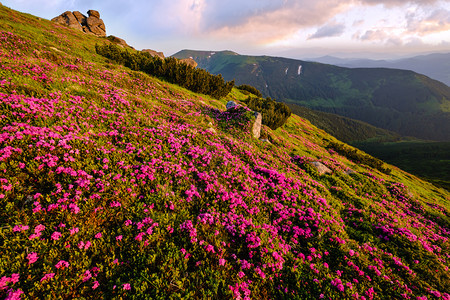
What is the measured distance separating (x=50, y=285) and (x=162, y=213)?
125 inches

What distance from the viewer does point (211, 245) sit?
632 centimetres

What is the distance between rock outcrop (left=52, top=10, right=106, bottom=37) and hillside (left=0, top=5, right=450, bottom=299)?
74008mm

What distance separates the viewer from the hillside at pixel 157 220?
4.83 meters

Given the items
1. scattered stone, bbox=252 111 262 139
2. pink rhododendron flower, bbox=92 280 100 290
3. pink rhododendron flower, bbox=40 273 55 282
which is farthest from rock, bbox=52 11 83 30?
pink rhododendron flower, bbox=92 280 100 290

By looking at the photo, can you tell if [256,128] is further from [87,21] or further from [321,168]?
[87,21]

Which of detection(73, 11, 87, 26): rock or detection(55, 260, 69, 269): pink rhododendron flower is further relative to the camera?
detection(73, 11, 87, 26): rock

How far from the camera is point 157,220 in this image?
6.46 metres

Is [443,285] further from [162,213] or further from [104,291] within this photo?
[104,291]

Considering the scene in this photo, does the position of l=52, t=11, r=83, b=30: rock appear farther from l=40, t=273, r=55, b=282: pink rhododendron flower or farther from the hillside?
l=40, t=273, r=55, b=282: pink rhododendron flower

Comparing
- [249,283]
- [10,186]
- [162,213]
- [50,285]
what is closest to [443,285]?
[249,283]

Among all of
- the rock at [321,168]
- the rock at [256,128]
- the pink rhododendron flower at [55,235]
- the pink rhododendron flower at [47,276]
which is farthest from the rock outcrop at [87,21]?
the pink rhododendron flower at [47,276]

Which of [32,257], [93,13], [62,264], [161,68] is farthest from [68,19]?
[62,264]

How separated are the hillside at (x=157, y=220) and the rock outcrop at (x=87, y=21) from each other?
74008 millimetres

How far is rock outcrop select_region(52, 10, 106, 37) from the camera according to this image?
62703mm
